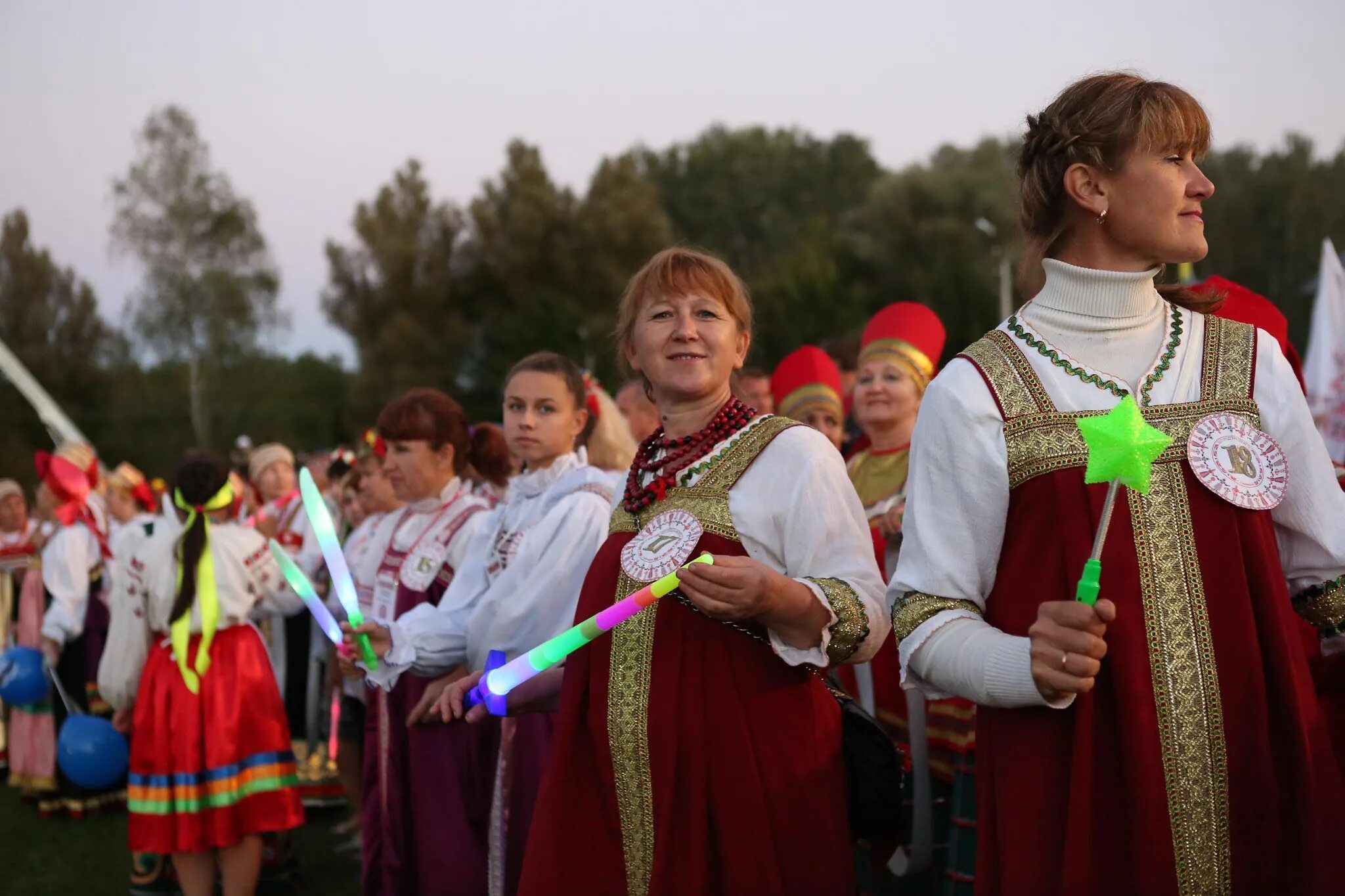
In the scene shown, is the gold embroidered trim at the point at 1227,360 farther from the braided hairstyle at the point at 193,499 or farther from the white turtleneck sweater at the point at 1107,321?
the braided hairstyle at the point at 193,499

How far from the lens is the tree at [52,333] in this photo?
125 feet

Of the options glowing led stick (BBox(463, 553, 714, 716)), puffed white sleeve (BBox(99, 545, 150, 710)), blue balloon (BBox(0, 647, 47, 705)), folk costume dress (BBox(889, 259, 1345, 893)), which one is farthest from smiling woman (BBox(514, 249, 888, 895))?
blue balloon (BBox(0, 647, 47, 705))

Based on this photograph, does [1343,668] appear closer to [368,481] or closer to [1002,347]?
[1002,347]

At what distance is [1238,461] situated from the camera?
225 centimetres

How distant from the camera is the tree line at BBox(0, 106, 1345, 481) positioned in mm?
34688

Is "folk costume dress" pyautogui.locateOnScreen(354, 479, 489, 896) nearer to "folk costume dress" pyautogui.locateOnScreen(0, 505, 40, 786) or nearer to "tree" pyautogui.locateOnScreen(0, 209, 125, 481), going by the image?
"folk costume dress" pyautogui.locateOnScreen(0, 505, 40, 786)

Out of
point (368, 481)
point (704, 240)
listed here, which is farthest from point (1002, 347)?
point (704, 240)

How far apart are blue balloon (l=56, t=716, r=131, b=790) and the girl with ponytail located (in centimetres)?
116

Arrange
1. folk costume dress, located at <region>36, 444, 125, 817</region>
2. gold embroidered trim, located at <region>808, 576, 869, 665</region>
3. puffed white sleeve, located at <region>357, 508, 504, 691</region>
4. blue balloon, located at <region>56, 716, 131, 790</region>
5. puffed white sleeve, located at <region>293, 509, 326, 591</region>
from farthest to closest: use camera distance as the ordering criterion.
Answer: folk costume dress, located at <region>36, 444, 125, 817</region> < puffed white sleeve, located at <region>293, 509, 326, 591</region> < blue balloon, located at <region>56, 716, 131, 790</region> < puffed white sleeve, located at <region>357, 508, 504, 691</region> < gold embroidered trim, located at <region>808, 576, 869, 665</region>

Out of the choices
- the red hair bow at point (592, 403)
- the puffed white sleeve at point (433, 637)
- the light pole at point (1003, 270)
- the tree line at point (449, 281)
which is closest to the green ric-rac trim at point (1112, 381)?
the puffed white sleeve at point (433, 637)

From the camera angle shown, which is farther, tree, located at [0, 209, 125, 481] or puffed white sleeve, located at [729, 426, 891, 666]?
tree, located at [0, 209, 125, 481]

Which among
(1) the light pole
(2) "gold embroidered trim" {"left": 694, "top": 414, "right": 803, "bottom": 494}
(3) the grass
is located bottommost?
(3) the grass

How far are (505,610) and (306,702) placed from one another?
6080 mm

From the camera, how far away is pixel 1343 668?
7.95 feet
